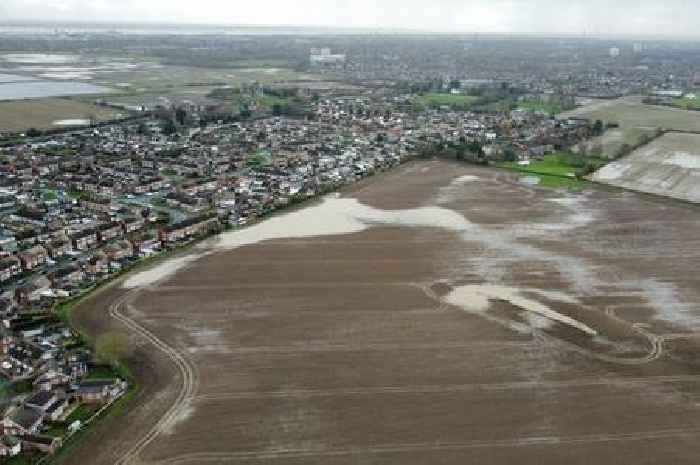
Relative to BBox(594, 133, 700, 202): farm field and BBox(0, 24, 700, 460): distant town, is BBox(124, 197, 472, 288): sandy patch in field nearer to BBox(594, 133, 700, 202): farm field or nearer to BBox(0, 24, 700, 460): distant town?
BBox(0, 24, 700, 460): distant town

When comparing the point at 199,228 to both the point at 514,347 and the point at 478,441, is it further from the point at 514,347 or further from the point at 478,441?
the point at 478,441

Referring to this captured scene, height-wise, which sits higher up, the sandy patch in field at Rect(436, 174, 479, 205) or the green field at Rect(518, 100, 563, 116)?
the green field at Rect(518, 100, 563, 116)

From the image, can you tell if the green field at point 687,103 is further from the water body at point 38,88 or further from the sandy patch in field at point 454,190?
the water body at point 38,88

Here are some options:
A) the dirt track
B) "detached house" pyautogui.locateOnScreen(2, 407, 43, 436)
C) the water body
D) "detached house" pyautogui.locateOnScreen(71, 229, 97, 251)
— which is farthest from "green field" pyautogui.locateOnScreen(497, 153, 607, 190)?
the water body

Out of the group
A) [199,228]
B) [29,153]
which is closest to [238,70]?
Answer: [29,153]

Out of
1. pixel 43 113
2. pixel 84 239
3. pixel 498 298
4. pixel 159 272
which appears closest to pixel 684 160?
pixel 498 298

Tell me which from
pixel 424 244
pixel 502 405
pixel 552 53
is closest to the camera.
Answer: pixel 502 405

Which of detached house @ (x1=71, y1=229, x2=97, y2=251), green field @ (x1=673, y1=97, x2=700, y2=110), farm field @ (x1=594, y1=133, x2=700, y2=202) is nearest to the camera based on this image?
detached house @ (x1=71, y1=229, x2=97, y2=251)

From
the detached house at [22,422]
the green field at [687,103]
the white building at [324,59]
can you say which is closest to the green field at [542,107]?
the green field at [687,103]
